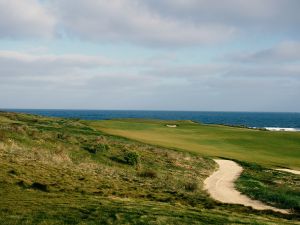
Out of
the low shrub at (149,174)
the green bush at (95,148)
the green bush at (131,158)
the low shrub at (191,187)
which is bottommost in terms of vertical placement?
the low shrub at (191,187)

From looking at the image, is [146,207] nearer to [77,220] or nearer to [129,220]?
[129,220]

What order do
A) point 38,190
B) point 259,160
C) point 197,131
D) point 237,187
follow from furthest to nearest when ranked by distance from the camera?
point 197,131
point 259,160
point 237,187
point 38,190

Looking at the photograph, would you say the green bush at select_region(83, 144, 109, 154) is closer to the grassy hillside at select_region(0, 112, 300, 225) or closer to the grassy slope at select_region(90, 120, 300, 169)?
the grassy hillside at select_region(0, 112, 300, 225)

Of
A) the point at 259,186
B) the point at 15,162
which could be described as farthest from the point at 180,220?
the point at 259,186

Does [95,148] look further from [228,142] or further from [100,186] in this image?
[228,142]

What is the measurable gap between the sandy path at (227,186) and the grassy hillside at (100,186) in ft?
3.50

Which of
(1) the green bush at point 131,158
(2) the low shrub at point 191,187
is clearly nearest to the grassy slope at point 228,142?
(1) the green bush at point 131,158

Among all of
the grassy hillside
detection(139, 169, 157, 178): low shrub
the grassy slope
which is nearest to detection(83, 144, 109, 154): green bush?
the grassy hillside

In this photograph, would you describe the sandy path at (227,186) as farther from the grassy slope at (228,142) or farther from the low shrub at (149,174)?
the grassy slope at (228,142)

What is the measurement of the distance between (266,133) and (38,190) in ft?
195

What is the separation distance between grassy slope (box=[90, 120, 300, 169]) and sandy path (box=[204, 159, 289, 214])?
5.50m

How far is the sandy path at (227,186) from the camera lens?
2850cm

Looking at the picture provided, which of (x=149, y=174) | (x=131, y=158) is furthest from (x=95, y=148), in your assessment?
(x=149, y=174)

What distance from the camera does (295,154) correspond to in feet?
188
